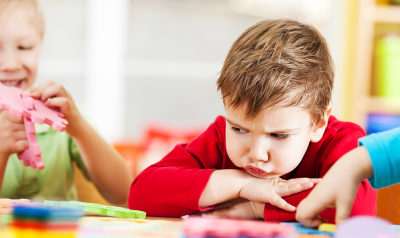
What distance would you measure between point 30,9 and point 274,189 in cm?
70

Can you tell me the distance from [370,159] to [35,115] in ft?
1.76

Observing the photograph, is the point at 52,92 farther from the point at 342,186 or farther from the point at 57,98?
the point at 342,186

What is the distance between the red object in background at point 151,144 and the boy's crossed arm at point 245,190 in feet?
4.07

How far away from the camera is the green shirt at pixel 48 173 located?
968mm

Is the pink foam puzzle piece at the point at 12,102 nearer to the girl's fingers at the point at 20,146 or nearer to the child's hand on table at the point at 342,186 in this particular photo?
the girl's fingers at the point at 20,146

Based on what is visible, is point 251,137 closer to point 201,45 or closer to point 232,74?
point 232,74

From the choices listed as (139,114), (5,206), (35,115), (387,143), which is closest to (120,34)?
(139,114)

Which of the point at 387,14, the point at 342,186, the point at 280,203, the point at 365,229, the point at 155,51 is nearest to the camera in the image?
the point at 365,229

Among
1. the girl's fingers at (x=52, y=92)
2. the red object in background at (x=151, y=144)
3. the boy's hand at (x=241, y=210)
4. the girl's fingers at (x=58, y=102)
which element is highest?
the girl's fingers at (x=52, y=92)

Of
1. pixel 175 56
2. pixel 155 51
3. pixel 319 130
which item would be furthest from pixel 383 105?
pixel 319 130

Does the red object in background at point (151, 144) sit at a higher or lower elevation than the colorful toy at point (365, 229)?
lower

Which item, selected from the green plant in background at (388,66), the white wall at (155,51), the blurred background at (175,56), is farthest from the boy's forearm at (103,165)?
the green plant in background at (388,66)

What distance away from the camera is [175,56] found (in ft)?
8.91

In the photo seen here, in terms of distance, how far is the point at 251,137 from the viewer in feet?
2.06
